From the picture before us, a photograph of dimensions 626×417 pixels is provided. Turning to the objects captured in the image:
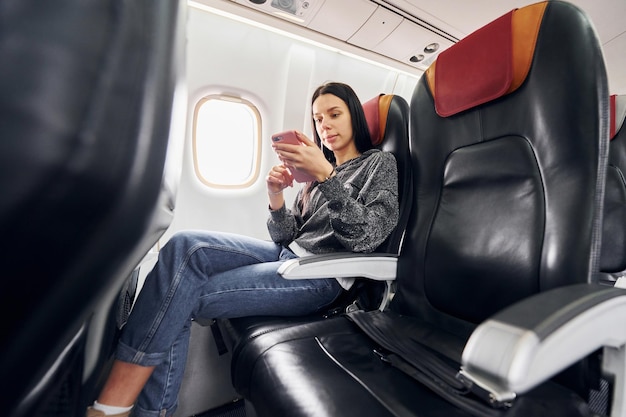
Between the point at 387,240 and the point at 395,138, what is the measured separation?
481 millimetres

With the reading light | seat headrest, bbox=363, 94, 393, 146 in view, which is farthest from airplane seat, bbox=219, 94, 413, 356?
the reading light

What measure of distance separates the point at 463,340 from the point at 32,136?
3.21 ft

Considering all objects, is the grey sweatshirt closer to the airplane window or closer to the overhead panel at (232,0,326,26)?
the airplane window

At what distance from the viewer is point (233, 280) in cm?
101

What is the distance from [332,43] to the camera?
8.22 feet

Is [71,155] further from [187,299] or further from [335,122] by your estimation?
[335,122]

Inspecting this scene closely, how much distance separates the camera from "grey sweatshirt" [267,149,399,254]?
3.36 ft

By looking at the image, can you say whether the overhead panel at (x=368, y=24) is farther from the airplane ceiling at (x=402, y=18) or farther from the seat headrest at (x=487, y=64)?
the seat headrest at (x=487, y=64)

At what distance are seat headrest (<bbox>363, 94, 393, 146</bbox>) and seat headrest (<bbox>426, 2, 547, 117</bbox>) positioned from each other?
325 mm

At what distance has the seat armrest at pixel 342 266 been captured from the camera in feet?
2.89

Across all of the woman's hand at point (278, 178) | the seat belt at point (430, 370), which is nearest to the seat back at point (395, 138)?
the seat belt at point (430, 370)

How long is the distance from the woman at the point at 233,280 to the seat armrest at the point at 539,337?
66 centimetres

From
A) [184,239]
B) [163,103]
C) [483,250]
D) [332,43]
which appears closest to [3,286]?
[163,103]

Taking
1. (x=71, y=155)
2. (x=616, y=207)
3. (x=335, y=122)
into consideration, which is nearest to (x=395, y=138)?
(x=335, y=122)
